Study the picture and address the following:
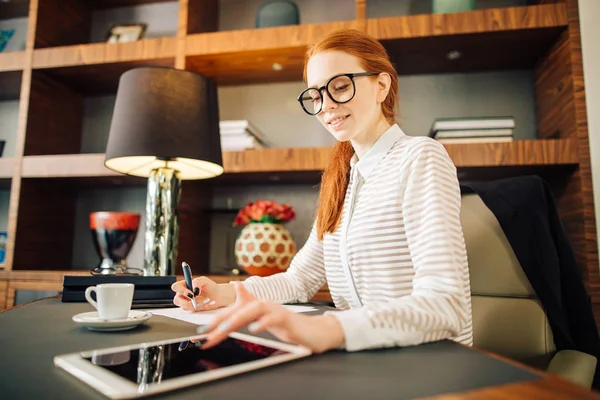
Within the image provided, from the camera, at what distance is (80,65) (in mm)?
2061

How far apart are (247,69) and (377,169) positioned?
140cm

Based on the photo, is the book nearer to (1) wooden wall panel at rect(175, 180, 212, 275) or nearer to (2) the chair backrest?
(2) the chair backrest

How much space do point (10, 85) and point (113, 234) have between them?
1233 millimetres

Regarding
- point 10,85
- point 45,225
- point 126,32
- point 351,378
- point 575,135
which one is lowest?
point 351,378

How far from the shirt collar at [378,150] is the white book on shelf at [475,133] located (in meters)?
0.85

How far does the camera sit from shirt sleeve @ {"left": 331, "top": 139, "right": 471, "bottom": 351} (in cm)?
53

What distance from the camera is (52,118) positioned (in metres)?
2.26

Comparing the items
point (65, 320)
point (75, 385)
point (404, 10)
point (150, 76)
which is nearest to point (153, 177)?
point (150, 76)

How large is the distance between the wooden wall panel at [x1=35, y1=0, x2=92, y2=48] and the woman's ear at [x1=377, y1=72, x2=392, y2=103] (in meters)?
2.01

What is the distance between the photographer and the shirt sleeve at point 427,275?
53 cm

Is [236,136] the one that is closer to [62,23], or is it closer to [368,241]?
[368,241]

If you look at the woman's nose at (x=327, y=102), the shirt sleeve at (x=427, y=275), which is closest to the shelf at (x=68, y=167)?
the woman's nose at (x=327, y=102)

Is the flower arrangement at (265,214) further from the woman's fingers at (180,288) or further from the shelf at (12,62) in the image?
the shelf at (12,62)

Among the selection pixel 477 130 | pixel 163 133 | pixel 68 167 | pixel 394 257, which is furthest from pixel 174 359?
pixel 68 167
